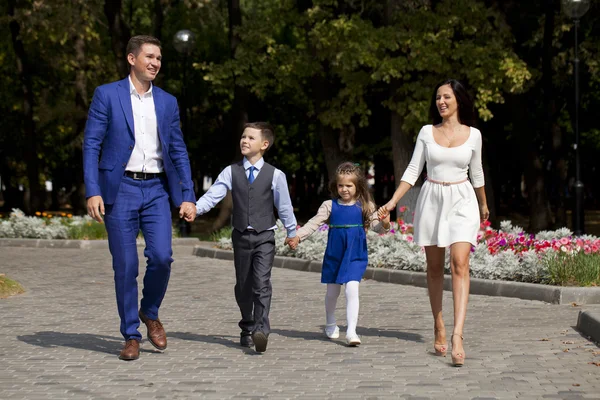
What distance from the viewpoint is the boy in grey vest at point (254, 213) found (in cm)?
873

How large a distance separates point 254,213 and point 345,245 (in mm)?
931

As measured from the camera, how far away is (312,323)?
10.6 metres

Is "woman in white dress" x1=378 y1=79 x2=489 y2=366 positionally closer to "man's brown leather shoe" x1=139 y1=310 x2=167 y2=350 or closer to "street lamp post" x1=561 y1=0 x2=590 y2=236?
"man's brown leather shoe" x1=139 y1=310 x2=167 y2=350

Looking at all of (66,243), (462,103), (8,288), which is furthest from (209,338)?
(66,243)

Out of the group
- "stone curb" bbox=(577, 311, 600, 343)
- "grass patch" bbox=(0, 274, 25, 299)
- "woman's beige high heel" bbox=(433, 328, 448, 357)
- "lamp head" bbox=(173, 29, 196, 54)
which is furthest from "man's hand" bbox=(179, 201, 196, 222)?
"lamp head" bbox=(173, 29, 196, 54)

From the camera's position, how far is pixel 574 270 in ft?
41.3

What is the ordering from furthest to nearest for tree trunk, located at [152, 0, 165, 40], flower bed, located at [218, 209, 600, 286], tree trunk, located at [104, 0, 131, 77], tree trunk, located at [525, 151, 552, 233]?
tree trunk, located at [152, 0, 165, 40], tree trunk, located at [104, 0, 131, 77], tree trunk, located at [525, 151, 552, 233], flower bed, located at [218, 209, 600, 286]

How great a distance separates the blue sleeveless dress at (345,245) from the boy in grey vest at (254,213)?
1.81 feet

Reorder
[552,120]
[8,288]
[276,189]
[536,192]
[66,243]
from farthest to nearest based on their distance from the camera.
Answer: [552,120], [536,192], [66,243], [8,288], [276,189]

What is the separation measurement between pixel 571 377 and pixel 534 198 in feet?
77.0

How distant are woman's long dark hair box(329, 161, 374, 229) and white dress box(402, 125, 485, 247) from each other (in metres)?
0.79

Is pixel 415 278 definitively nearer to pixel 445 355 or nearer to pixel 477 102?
pixel 445 355

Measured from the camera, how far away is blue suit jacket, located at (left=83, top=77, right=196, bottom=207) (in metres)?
8.20

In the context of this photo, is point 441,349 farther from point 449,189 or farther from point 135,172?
point 135,172
